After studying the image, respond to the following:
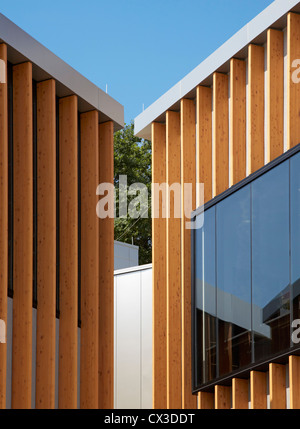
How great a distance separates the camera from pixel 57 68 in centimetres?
1380

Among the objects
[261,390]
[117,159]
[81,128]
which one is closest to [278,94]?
[81,128]

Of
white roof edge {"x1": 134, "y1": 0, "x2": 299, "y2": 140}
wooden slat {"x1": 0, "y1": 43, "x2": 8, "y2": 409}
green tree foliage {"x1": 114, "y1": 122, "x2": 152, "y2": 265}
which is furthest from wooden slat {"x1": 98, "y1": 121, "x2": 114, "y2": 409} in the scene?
green tree foliage {"x1": 114, "y1": 122, "x2": 152, "y2": 265}

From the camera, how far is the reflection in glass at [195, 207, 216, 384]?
16.1m

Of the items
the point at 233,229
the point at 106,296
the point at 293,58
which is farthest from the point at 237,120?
the point at 106,296

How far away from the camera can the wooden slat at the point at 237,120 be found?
Result: 16.4 meters

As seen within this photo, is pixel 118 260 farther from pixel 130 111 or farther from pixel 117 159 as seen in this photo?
pixel 130 111

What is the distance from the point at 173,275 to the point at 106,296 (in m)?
3.28

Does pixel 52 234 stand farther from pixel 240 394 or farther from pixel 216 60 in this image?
pixel 216 60

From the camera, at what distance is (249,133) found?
15930mm

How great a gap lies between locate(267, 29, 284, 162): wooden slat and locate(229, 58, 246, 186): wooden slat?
3.37 ft

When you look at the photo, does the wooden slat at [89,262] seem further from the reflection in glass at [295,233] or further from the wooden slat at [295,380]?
the reflection in glass at [295,233]

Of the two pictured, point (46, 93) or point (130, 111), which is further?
point (130, 111)

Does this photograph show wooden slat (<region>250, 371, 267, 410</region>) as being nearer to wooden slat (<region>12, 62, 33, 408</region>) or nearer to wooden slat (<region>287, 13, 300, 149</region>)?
wooden slat (<region>12, 62, 33, 408</region>)
